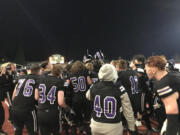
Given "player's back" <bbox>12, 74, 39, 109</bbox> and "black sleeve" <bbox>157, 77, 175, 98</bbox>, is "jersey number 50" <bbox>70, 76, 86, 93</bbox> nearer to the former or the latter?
"player's back" <bbox>12, 74, 39, 109</bbox>

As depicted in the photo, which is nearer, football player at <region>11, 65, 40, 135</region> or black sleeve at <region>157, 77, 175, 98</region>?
black sleeve at <region>157, 77, 175, 98</region>

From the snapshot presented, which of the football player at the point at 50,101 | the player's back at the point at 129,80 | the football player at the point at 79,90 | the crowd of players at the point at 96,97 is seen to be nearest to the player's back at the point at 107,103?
the crowd of players at the point at 96,97

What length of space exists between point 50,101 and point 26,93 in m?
0.63

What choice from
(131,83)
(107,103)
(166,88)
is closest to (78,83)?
(131,83)

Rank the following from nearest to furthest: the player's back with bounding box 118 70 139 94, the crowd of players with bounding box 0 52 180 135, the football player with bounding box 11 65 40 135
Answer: the crowd of players with bounding box 0 52 180 135 < the football player with bounding box 11 65 40 135 < the player's back with bounding box 118 70 139 94

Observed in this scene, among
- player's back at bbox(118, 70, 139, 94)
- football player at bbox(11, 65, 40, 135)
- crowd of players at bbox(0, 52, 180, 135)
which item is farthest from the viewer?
player's back at bbox(118, 70, 139, 94)

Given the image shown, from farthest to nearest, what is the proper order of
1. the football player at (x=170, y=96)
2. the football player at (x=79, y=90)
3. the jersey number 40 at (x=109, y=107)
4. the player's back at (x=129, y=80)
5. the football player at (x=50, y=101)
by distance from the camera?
the football player at (x=79, y=90) → the player's back at (x=129, y=80) → the football player at (x=50, y=101) → the jersey number 40 at (x=109, y=107) → the football player at (x=170, y=96)

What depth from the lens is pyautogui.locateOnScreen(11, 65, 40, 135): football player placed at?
2965 millimetres

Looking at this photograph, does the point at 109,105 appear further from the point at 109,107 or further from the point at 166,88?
the point at 166,88

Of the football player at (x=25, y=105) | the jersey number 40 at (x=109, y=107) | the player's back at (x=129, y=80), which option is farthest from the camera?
the player's back at (x=129, y=80)

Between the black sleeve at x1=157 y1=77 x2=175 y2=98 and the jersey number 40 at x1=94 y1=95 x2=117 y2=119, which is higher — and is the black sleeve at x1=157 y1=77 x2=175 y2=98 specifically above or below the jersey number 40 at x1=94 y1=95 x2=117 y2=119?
above

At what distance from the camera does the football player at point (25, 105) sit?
2965 millimetres

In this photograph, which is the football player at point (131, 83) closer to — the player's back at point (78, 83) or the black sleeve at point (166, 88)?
the player's back at point (78, 83)

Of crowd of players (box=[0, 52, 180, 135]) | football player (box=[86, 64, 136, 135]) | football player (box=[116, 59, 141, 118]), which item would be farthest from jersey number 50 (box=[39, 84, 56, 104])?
football player (box=[116, 59, 141, 118])
